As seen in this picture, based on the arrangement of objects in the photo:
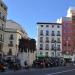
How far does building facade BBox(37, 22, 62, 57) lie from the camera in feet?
379

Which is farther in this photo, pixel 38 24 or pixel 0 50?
pixel 38 24

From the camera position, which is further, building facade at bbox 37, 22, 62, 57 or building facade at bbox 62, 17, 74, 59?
building facade at bbox 37, 22, 62, 57

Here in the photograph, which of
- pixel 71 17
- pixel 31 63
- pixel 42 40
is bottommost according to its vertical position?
pixel 31 63

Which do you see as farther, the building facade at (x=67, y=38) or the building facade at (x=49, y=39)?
the building facade at (x=49, y=39)

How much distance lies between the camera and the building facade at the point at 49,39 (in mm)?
115438

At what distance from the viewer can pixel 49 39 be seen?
117 meters

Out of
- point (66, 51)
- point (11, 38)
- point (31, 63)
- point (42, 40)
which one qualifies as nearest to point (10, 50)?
point (11, 38)

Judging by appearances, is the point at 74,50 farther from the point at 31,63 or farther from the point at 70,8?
the point at 31,63

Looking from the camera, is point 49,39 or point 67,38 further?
point 49,39

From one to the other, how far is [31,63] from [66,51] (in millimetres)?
45145

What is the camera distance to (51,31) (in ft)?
385

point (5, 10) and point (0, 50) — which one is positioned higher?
point (5, 10)

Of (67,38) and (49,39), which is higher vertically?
(67,38)

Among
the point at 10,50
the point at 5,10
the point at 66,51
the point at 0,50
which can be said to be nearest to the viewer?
the point at 0,50
